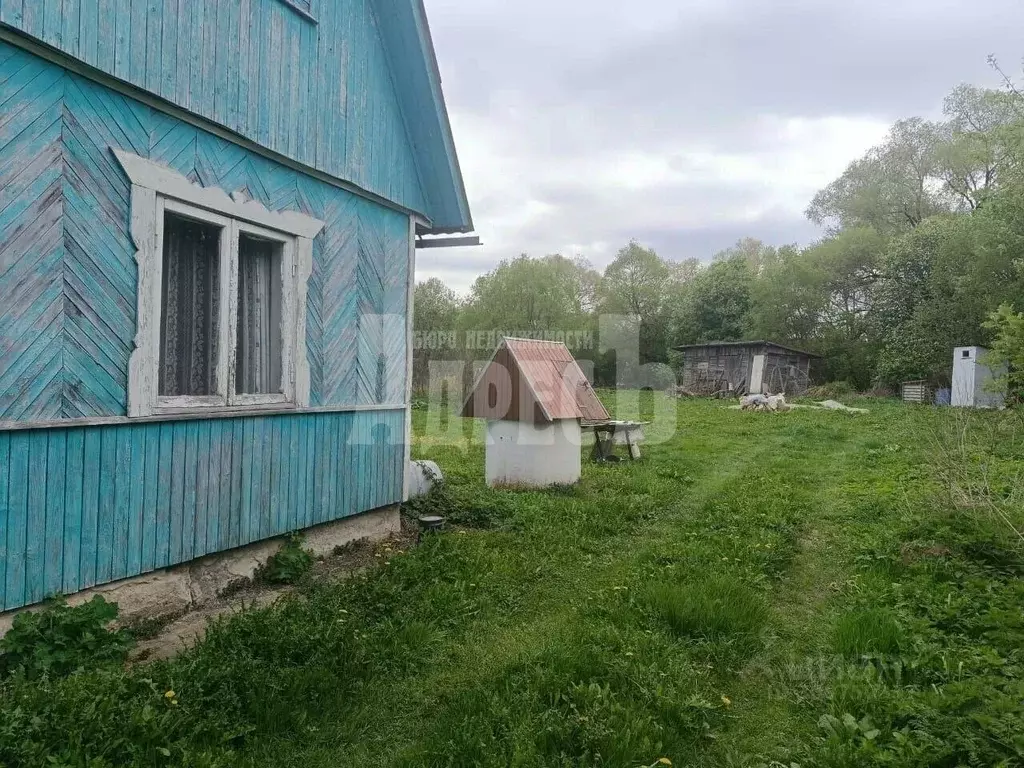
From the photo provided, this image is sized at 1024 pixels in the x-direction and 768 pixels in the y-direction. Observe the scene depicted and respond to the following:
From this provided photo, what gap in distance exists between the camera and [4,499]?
10.7 feet

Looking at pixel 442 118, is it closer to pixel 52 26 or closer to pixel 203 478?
pixel 52 26

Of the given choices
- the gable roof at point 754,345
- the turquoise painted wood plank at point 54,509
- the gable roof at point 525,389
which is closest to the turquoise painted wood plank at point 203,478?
the turquoise painted wood plank at point 54,509

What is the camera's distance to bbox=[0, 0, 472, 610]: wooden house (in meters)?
3.41

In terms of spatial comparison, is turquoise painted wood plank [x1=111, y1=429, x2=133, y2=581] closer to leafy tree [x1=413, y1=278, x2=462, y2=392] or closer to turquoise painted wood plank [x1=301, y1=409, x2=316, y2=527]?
turquoise painted wood plank [x1=301, y1=409, x2=316, y2=527]

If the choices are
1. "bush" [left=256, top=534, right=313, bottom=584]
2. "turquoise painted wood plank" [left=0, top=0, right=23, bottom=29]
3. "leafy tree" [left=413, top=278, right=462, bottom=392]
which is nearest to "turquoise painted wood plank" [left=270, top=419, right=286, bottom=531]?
"bush" [left=256, top=534, right=313, bottom=584]

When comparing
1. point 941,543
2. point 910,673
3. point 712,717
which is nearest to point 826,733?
point 712,717

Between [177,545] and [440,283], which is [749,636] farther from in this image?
[440,283]

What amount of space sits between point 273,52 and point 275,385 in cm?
261

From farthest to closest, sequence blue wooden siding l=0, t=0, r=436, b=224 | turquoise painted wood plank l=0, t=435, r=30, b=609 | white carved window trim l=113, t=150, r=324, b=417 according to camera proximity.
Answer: white carved window trim l=113, t=150, r=324, b=417
blue wooden siding l=0, t=0, r=436, b=224
turquoise painted wood plank l=0, t=435, r=30, b=609

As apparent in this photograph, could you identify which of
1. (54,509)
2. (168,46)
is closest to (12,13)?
(168,46)

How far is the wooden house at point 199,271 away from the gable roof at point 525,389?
235 cm

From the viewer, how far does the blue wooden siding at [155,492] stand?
3377 mm

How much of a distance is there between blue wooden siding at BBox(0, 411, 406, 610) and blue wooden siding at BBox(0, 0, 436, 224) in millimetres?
2189

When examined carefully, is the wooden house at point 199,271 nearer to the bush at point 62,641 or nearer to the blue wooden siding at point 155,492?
the blue wooden siding at point 155,492
